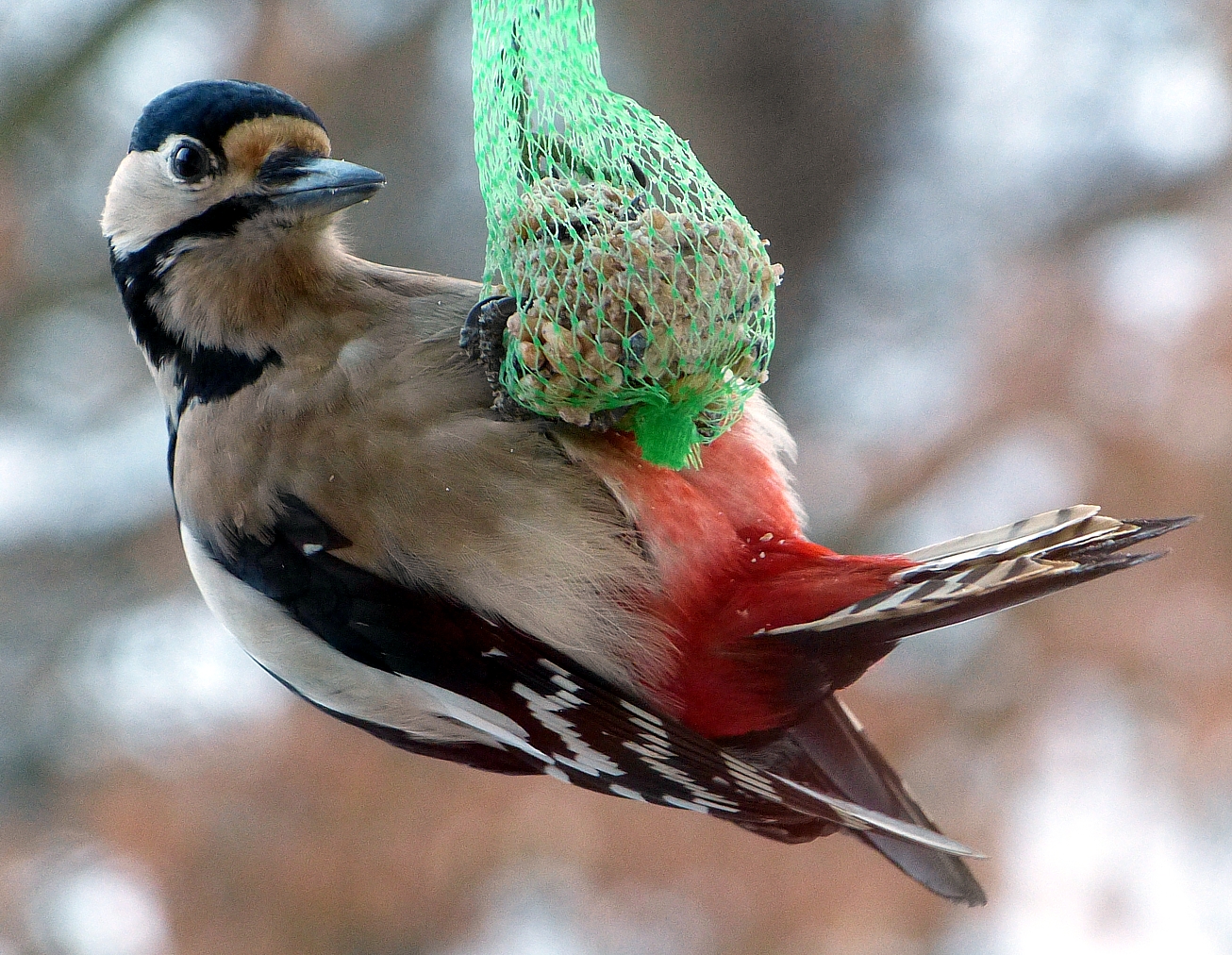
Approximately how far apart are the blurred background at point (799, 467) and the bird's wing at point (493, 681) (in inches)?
68.2

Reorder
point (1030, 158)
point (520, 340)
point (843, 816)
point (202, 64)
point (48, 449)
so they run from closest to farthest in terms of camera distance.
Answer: point (520, 340) → point (843, 816) → point (202, 64) → point (1030, 158) → point (48, 449)

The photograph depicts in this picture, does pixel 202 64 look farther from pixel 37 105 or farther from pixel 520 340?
pixel 520 340

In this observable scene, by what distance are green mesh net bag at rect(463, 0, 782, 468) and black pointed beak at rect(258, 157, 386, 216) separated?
19cm

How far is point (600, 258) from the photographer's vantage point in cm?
159

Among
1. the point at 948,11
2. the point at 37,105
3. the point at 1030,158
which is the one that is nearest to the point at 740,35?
the point at 948,11

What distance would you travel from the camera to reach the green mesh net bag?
1.59 metres

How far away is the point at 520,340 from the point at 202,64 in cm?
321

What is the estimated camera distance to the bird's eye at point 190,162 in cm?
187

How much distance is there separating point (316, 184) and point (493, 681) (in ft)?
2.49

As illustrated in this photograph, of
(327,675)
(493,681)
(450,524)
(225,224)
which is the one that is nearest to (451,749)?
(327,675)

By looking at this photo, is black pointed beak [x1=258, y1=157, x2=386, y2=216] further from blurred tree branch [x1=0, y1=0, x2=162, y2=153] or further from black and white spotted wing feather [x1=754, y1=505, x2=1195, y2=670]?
blurred tree branch [x1=0, y1=0, x2=162, y2=153]

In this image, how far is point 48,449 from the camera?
195 inches

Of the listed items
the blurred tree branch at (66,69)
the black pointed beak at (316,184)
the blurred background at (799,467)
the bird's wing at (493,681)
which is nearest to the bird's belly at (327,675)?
the bird's wing at (493,681)

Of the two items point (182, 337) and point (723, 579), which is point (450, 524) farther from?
point (182, 337)
